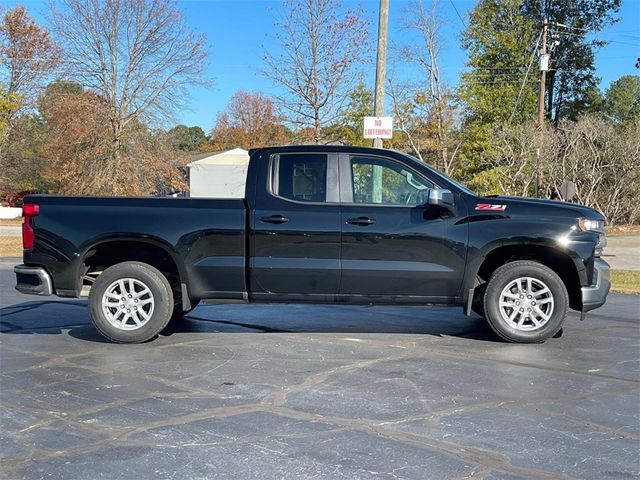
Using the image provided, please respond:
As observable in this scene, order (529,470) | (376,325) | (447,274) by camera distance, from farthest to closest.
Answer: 1. (376,325)
2. (447,274)
3. (529,470)

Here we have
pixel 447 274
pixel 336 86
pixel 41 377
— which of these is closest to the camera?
pixel 41 377

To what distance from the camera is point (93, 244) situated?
6660 mm

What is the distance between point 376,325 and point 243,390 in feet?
9.76

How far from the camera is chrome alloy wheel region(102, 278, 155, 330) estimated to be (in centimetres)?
671

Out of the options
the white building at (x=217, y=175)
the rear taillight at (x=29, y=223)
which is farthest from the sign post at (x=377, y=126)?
the white building at (x=217, y=175)

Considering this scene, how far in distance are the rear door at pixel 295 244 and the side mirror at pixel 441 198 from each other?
91cm

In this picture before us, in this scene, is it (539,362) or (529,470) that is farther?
(539,362)

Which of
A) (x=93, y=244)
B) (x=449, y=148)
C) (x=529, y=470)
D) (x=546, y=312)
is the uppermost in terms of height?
(x=449, y=148)

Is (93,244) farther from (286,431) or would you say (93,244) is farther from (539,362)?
(539,362)

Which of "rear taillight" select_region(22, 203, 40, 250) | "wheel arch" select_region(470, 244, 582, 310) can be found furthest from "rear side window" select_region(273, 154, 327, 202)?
"rear taillight" select_region(22, 203, 40, 250)

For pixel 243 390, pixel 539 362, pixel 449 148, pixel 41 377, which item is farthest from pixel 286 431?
pixel 449 148

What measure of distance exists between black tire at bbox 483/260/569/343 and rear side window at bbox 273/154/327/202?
6.34 ft

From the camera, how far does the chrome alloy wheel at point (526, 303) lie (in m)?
6.73

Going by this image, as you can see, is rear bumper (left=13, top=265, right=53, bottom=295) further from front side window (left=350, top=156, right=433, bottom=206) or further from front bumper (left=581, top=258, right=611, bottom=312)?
front bumper (left=581, top=258, right=611, bottom=312)
